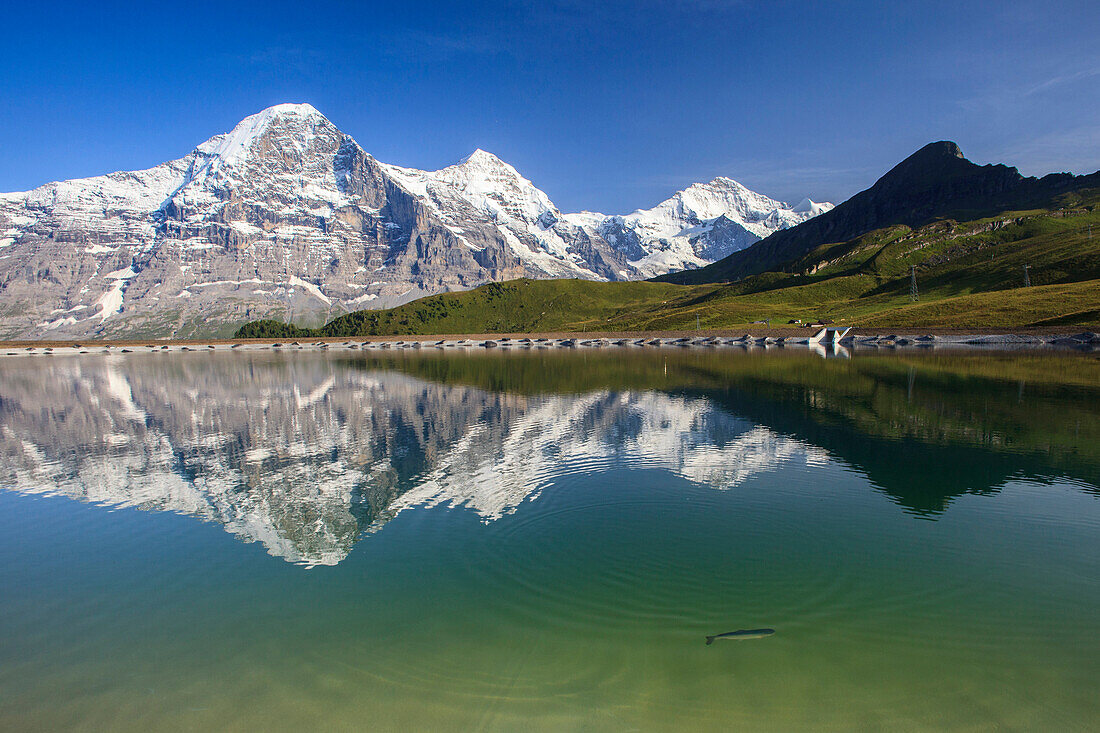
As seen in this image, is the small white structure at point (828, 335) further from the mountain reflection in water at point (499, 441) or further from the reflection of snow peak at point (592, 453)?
the reflection of snow peak at point (592, 453)

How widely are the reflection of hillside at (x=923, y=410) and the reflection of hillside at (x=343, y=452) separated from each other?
13.6 feet

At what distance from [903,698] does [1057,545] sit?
1165 cm

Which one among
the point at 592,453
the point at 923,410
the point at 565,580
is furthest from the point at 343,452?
the point at 923,410

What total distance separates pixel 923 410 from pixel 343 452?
41.6 m

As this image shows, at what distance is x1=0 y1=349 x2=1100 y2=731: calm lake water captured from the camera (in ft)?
37.8

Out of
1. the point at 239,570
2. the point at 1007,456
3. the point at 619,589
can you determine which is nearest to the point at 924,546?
the point at 619,589

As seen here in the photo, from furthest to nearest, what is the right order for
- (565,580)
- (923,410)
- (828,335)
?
(828,335) → (923,410) → (565,580)

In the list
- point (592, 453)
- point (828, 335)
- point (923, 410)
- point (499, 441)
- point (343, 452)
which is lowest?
point (923, 410)

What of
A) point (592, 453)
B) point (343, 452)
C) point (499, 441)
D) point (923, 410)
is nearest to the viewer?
point (592, 453)

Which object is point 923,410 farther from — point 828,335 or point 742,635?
point 828,335

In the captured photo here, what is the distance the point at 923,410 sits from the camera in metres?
42.7

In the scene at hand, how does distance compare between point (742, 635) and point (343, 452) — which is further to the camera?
point (343, 452)

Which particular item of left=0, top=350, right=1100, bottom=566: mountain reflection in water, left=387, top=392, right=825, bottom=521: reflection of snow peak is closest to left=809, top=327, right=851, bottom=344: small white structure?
left=0, top=350, right=1100, bottom=566: mountain reflection in water

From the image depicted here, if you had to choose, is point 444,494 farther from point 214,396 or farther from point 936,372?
point 936,372
